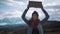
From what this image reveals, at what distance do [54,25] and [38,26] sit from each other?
572mm

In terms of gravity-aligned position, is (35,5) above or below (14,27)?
above

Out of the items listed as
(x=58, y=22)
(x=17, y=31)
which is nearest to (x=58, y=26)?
(x=58, y=22)

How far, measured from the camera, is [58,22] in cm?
146

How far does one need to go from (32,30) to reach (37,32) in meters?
0.04

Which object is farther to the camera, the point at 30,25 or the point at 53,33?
the point at 53,33

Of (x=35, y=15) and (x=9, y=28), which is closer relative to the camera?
(x=35, y=15)

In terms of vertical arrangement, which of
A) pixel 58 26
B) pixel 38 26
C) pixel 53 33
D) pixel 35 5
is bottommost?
pixel 53 33

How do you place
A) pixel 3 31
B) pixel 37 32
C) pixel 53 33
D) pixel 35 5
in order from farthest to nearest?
pixel 53 33 < pixel 3 31 < pixel 35 5 < pixel 37 32

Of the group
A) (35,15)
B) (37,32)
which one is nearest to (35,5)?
(35,15)

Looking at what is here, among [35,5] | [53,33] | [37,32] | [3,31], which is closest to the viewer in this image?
[37,32]

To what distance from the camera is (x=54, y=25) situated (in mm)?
1500

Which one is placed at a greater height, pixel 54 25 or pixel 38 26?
pixel 38 26

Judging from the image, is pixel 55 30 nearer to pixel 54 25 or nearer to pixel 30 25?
pixel 54 25

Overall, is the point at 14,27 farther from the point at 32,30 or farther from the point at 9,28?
the point at 32,30
